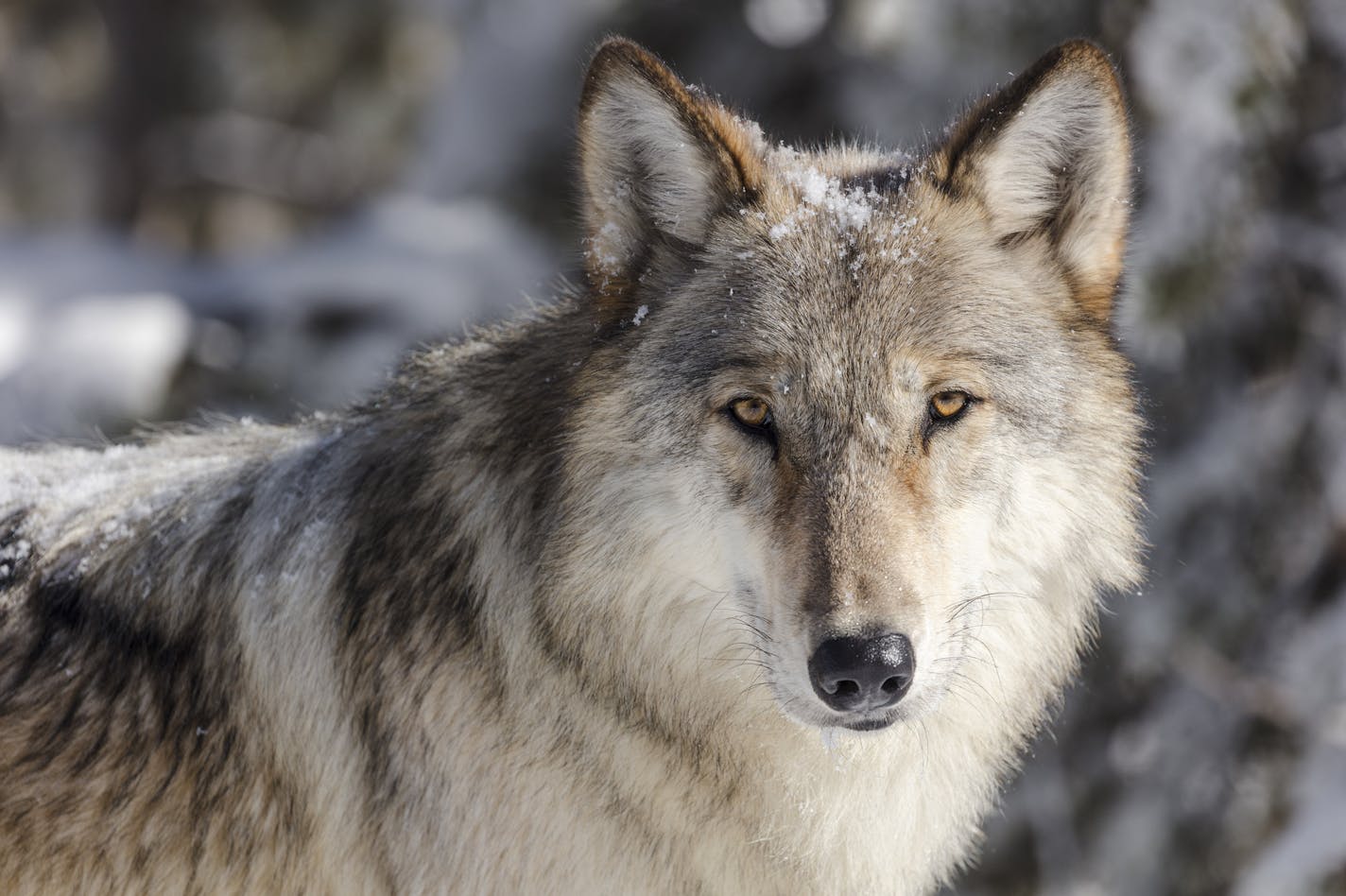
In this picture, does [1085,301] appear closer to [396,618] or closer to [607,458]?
[607,458]

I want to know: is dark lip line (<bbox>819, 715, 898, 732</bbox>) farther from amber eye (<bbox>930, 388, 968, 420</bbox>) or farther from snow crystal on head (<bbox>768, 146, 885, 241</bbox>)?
snow crystal on head (<bbox>768, 146, 885, 241</bbox>)

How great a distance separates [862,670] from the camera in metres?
2.29

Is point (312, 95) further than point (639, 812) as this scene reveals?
Yes

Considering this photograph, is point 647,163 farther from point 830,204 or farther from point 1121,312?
point 1121,312

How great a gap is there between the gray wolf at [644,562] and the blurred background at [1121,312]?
479 millimetres

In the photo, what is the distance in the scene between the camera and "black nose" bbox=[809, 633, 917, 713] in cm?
229

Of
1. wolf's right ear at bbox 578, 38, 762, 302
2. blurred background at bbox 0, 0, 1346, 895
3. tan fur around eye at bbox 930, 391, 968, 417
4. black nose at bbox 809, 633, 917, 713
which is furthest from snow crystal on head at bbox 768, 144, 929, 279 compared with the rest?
black nose at bbox 809, 633, 917, 713

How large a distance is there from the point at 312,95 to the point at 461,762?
57.1 feet

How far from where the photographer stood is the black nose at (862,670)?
2295 mm

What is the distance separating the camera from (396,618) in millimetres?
2746

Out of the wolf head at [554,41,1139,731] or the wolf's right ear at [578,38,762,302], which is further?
the wolf's right ear at [578,38,762,302]

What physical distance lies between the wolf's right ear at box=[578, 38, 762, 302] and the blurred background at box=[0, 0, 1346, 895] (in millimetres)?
223

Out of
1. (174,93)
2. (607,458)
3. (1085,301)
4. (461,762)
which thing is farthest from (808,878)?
(174,93)

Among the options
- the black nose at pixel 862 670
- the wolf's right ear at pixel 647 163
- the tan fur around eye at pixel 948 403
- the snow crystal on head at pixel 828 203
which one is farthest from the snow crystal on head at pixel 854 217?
the black nose at pixel 862 670
